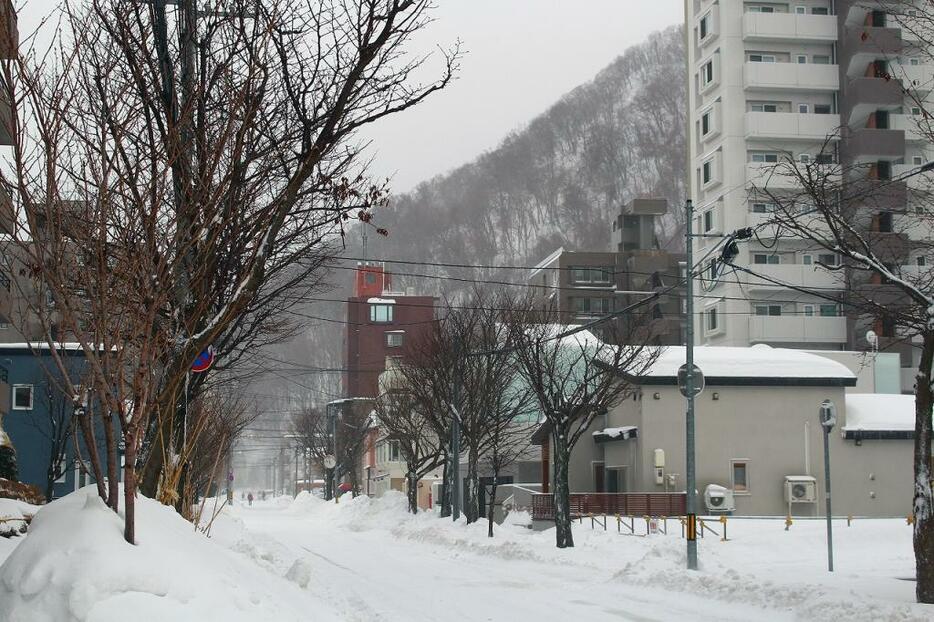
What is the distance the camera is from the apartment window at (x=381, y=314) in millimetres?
120375

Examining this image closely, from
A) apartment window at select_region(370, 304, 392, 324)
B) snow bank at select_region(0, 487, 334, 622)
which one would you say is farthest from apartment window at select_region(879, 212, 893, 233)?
apartment window at select_region(370, 304, 392, 324)

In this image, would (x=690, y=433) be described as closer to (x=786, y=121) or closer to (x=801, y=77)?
(x=786, y=121)

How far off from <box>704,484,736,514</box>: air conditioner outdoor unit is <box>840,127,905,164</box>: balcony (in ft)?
112

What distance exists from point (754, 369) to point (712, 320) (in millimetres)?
28413

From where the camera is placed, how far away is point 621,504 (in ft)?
135

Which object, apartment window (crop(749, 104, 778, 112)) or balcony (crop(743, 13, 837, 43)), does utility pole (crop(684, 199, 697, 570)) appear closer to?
apartment window (crop(749, 104, 778, 112))

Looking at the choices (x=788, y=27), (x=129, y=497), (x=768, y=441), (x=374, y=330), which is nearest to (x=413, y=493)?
(x=768, y=441)

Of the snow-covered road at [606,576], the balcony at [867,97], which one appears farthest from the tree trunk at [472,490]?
the balcony at [867,97]

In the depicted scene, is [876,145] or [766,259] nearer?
[876,145]

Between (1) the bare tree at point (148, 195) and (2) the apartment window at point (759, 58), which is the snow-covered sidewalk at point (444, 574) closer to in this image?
(1) the bare tree at point (148, 195)

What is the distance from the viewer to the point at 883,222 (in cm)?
6481

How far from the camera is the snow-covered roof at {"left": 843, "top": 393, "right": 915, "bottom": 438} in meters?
44.6

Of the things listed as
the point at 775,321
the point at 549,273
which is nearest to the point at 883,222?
the point at 775,321

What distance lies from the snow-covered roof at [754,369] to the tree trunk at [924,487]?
27658mm
